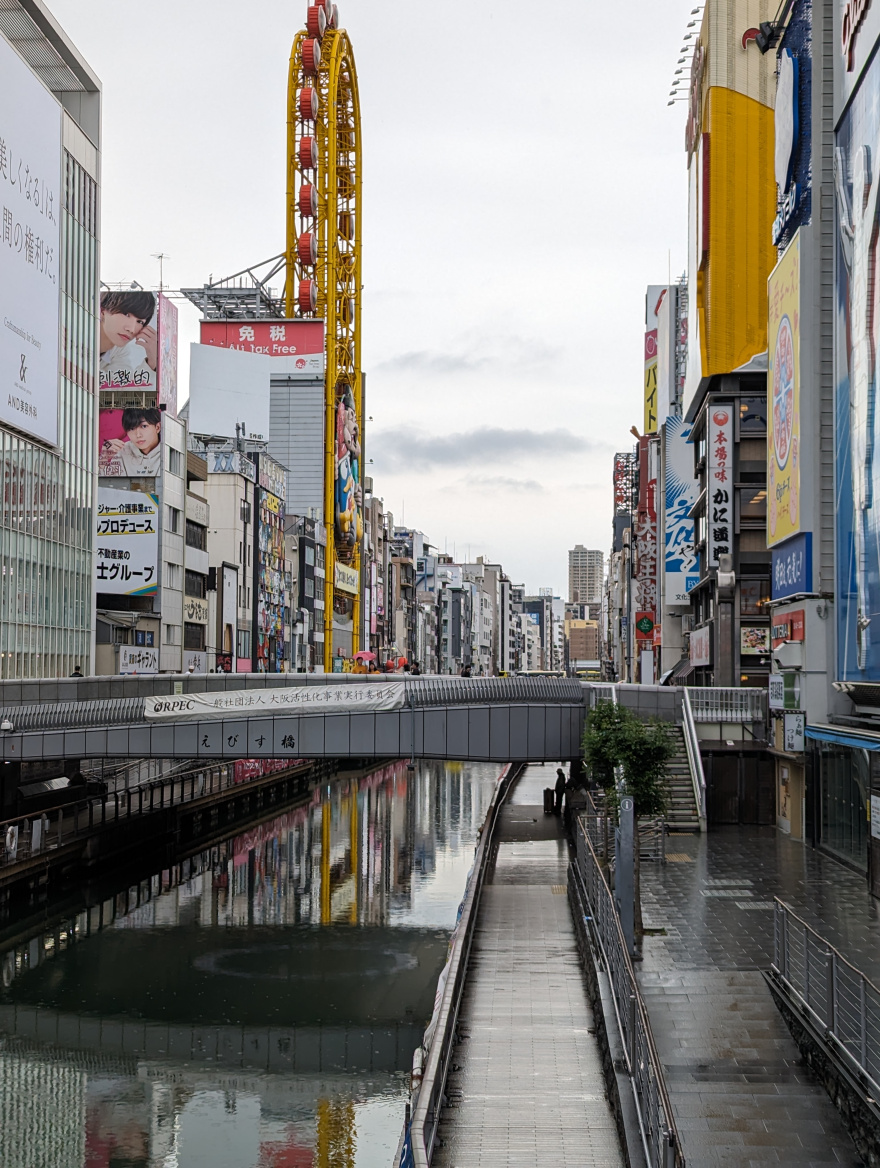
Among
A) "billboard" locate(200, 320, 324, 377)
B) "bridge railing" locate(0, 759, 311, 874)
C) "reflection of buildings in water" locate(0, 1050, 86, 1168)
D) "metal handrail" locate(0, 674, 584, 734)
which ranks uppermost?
"billboard" locate(200, 320, 324, 377)

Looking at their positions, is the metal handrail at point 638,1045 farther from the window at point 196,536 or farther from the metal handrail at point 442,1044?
the window at point 196,536

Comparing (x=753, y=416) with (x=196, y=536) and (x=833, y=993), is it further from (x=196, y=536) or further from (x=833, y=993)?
(x=833, y=993)

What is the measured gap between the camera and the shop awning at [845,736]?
1079 inches

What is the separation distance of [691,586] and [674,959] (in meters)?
46.8

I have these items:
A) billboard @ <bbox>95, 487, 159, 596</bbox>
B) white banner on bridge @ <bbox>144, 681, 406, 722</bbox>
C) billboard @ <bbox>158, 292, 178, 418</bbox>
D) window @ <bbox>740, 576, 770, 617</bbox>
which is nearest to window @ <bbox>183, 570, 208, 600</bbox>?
billboard @ <bbox>95, 487, 159, 596</bbox>

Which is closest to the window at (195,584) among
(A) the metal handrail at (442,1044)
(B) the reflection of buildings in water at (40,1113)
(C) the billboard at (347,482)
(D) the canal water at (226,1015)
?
(C) the billboard at (347,482)

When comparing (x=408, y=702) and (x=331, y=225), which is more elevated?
(x=331, y=225)

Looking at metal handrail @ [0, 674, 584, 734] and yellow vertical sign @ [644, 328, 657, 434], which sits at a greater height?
yellow vertical sign @ [644, 328, 657, 434]

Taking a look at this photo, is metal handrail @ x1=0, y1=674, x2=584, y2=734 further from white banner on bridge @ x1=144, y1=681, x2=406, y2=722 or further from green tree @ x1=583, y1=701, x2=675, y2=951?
green tree @ x1=583, y1=701, x2=675, y2=951

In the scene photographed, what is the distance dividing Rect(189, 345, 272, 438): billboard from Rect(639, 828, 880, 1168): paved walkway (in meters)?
68.9

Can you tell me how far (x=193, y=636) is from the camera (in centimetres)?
7500

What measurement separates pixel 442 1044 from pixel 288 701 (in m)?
22.8

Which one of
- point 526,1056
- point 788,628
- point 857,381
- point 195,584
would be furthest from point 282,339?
point 526,1056

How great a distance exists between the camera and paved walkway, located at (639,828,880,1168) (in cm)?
1300
